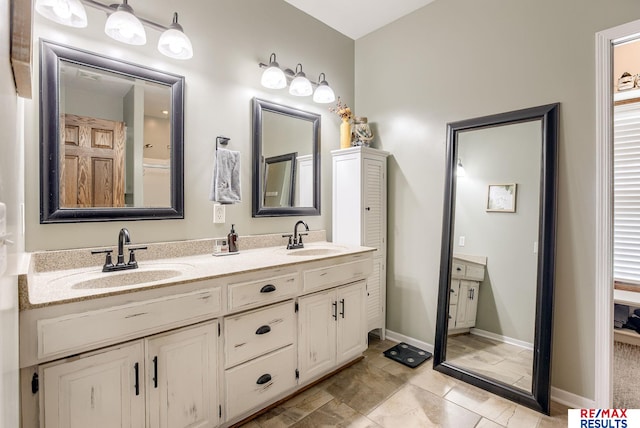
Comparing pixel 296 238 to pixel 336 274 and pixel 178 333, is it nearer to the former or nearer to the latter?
pixel 336 274

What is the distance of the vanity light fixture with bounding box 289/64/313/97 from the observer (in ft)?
8.12

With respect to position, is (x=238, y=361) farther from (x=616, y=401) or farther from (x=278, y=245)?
(x=616, y=401)

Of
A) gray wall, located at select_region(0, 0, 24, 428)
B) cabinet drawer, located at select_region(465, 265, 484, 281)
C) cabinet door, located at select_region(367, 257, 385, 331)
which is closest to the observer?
gray wall, located at select_region(0, 0, 24, 428)

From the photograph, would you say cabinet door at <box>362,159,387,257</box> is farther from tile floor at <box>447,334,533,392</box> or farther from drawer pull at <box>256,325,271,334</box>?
drawer pull at <box>256,325,271,334</box>

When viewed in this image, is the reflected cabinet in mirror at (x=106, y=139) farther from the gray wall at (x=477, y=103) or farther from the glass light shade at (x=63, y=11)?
the gray wall at (x=477, y=103)

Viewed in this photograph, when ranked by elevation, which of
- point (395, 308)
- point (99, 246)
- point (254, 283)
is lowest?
point (395, 308)

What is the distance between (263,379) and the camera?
1744mm

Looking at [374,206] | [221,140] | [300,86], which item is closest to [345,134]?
[300,86]

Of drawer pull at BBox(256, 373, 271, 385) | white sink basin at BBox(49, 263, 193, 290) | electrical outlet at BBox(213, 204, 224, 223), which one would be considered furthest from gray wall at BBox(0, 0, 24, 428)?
electrical outlet at BBox(213, 204, 224, 223)

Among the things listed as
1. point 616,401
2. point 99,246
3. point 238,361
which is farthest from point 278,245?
point 616,401

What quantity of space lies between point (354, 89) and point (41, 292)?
2.82 meters

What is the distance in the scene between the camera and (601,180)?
179 centimetres

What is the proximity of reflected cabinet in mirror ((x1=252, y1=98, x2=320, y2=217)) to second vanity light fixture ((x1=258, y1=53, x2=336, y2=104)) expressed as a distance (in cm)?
14

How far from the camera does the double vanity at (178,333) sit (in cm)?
115
